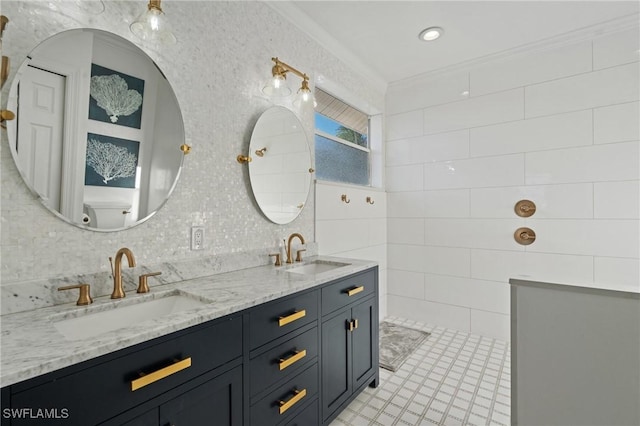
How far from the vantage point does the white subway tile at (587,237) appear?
230 cm

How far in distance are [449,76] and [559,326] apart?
276 cm

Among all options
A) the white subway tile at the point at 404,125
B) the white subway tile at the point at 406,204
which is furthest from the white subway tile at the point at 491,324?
the white subway tile at the point at 404,125

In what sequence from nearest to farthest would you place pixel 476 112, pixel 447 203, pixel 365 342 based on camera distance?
pixel 365 342, pixel 476 112, pixel 447 203

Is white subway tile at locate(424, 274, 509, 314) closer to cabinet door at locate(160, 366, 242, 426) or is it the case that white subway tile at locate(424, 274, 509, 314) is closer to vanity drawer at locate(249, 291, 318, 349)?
vanity drawer at locate(249, 291, 318, 349)

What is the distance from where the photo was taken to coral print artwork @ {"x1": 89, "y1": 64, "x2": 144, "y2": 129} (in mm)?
1230

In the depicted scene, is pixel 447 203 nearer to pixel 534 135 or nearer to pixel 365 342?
pixel 534 135

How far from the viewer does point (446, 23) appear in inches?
91.0

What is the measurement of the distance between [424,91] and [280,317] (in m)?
2.85

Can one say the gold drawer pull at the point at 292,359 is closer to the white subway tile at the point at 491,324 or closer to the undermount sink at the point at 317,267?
the undermount sink at the point at 317,267

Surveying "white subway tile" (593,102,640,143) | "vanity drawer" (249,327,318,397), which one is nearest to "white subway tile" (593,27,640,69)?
"white subway tile" (593,102,640,143)

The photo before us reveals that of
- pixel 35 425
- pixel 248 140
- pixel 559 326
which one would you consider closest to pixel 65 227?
pixel 35 425

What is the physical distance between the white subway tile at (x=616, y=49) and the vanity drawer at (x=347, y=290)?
8.09 feet

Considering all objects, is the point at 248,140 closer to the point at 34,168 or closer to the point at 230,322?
the point at 34,168

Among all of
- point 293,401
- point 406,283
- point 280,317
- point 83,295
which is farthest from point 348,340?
point 406,283
